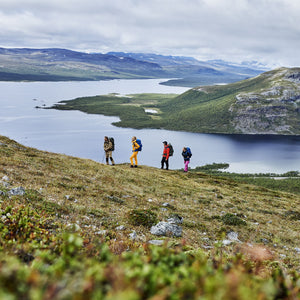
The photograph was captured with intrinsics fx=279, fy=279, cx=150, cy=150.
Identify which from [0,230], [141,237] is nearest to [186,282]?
[0,230]

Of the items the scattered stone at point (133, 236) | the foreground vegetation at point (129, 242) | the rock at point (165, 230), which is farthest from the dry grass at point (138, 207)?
the rock at point (165, 230)

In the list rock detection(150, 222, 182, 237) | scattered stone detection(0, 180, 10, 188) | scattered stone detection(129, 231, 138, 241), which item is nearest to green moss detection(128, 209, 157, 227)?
rock detection(150, 222, 182, 237)

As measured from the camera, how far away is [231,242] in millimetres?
12883

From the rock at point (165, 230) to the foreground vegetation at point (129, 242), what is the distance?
384 millimetres

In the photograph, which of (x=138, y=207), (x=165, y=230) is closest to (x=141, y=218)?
(x=165, y=230)

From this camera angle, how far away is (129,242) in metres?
8.76

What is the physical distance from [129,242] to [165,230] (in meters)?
3.34

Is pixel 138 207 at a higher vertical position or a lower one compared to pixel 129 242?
lower

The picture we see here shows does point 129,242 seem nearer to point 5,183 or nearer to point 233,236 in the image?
point 233,236

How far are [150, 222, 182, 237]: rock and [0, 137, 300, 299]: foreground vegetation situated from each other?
0.38 m

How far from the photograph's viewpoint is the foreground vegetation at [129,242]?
3018 millimetres

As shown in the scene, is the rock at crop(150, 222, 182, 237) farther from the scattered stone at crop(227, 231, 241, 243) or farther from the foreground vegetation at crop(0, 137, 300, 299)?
the scattered stone at crop(227, 231, 241, 243)

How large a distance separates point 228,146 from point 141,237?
19210 centimetres

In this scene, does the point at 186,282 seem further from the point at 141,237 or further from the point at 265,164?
the point at 265,164
